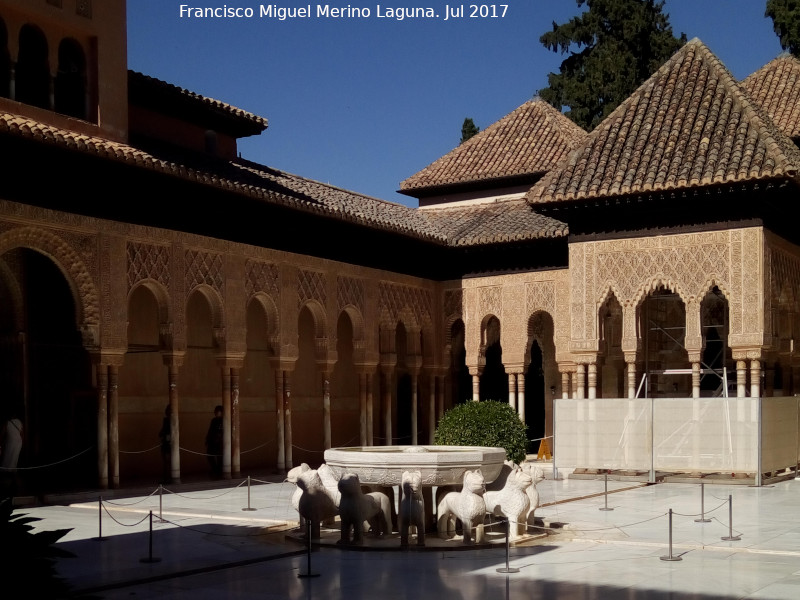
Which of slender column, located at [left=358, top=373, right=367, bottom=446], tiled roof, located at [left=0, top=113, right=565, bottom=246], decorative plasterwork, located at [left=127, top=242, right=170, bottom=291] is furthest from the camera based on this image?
slender column, located at [left=358, top=373, right=367, bottom=446]

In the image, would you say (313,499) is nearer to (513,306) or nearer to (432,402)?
(513,306)

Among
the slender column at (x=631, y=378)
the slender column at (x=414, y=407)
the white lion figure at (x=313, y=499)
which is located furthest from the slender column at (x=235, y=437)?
the white lion figure at (x=313, y=499)

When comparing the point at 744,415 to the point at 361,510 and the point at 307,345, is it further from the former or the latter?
the point at 307,345

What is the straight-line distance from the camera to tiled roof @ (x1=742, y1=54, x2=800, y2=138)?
25.3 m

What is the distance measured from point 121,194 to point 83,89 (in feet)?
6.17

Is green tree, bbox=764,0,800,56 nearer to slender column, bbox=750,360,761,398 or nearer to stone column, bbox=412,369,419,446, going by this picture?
stone column, bbox=412,369,419,446

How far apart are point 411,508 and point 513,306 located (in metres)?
13.7

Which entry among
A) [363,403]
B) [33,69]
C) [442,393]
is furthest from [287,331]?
[33,69]

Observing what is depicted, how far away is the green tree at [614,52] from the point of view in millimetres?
37281

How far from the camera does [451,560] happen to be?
10297 mm

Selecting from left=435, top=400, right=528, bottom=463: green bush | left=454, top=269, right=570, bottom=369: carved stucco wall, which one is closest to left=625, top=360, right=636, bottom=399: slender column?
left=435, top=400, right=528, bottom=463: green bush

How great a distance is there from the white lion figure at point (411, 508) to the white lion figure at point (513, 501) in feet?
2.71

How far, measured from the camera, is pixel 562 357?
23.1 m

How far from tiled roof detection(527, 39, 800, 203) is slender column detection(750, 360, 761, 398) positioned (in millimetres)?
3093
